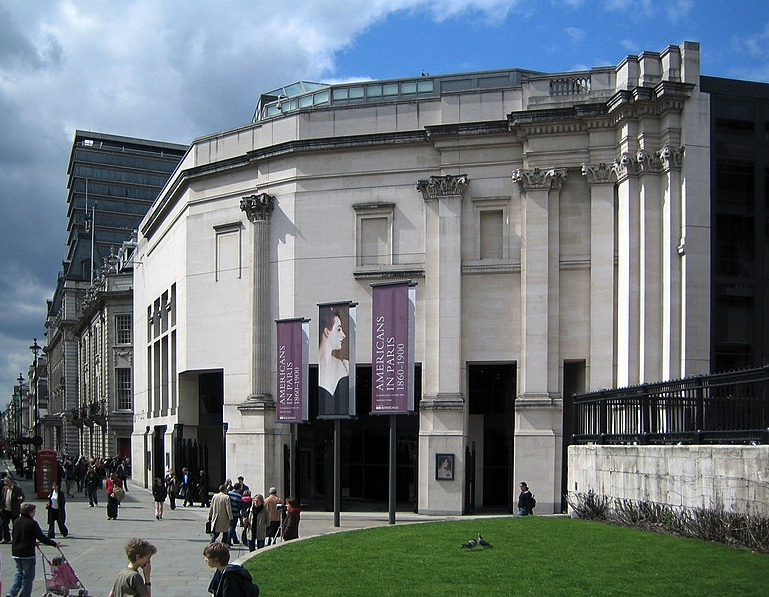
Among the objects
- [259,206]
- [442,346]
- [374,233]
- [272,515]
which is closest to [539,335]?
[442,346]

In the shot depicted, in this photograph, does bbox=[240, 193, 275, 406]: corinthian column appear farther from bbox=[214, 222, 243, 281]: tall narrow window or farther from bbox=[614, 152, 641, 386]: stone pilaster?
bbox=[614, 152, 641, 386]: stone pilaster

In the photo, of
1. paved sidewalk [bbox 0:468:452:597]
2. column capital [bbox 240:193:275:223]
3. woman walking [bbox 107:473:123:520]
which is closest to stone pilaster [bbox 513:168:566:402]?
paved sidewalk [bbox 0:468:452:597]

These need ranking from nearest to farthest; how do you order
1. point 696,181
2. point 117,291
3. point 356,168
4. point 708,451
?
point 708,451, point 696,181, point 356,168, point 117,291

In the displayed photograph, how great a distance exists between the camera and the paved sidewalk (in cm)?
1823

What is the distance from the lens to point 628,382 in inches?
1251

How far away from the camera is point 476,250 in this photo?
115 feet

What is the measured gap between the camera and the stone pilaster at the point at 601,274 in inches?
1305

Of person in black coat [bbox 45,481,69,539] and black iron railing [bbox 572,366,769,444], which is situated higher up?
black iron railing [bbox 572,366,769,444]

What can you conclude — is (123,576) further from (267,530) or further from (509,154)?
(509,154)

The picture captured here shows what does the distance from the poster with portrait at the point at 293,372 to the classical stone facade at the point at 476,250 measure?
3629mm

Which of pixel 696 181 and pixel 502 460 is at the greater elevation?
pixel 696 181

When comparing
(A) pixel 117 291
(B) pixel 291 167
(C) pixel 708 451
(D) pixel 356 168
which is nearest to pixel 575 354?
(D) pixel 356 168

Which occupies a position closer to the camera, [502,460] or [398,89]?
[502,460]

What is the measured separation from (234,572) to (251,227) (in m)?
30.7
